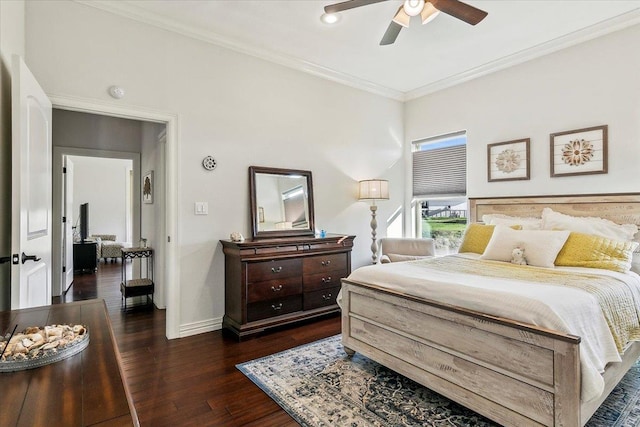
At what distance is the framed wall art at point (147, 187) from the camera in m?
4.28

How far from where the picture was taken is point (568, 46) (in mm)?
3432

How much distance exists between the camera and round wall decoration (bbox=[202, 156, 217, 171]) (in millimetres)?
3303

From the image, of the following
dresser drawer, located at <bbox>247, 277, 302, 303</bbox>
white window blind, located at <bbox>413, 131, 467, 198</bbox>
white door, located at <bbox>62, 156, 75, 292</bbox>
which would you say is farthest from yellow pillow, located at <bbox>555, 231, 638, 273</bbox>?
white door, located at <bbox>62, 156, 75, 292</bbox>

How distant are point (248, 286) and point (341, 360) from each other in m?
1.07

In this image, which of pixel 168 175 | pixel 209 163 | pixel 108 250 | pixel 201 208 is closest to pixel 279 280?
pixel 201 208

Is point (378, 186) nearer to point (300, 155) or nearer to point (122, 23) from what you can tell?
point (300, 155)

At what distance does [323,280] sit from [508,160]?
8.24 ft

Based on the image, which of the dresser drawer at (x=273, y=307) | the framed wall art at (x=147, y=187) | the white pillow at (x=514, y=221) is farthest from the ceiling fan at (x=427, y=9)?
A: the framed wall art at (x=147, y=187)

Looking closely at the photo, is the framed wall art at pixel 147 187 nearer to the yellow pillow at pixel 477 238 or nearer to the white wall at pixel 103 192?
the yellow pillow at pixel 477 238

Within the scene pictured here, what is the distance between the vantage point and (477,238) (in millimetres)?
3500

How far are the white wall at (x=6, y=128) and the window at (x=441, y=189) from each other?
439 centimetres

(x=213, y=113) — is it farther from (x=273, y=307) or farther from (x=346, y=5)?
(x=273, y=307)

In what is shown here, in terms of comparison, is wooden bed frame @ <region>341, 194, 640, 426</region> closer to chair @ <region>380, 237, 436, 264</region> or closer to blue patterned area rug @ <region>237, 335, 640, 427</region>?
blue patterned area rug @ <region>237, 335, 640, 427</region>

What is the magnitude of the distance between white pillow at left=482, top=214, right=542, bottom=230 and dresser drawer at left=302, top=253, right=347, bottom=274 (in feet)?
5.46
